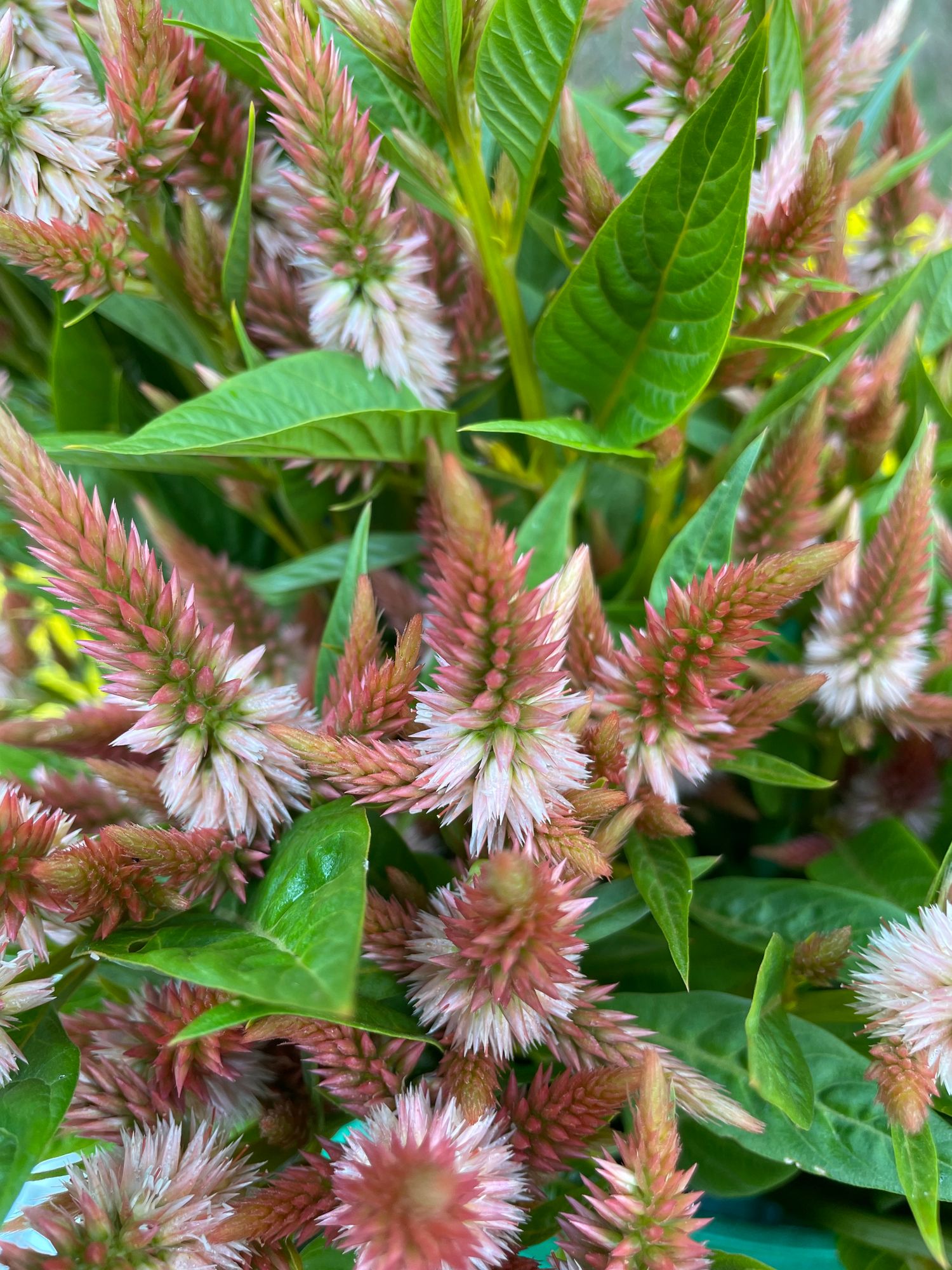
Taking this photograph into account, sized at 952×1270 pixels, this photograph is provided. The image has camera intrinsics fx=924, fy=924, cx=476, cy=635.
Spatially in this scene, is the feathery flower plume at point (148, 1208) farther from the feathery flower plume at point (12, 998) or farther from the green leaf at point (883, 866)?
the green leaf at point (883, 866)

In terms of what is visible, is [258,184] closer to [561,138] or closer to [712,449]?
[561,138]

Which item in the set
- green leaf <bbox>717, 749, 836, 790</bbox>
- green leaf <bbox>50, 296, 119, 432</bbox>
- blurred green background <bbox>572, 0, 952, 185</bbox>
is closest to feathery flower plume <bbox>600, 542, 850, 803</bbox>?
green leaf <bbox>717, 749, 836, 790</bbox>

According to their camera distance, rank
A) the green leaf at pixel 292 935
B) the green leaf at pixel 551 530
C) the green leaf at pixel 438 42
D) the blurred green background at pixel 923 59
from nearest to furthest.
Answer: the green leaf at pixel 292 935, the green leaf at pixel 438 42, the green leaf at pixel 551 530, the blurred green background at pixel 923 59

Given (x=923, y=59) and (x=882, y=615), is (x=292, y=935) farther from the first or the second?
(x=923, y=59)

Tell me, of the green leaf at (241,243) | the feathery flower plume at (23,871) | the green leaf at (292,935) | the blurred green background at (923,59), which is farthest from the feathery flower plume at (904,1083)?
the blurred green background at (923,59)

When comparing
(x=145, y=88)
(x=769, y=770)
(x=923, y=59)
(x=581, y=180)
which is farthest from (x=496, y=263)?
(x=923, y=59)

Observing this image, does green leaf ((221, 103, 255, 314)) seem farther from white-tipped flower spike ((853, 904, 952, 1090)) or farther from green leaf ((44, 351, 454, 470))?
white-tipped flower spike ((853, 904, 952, 1090))
